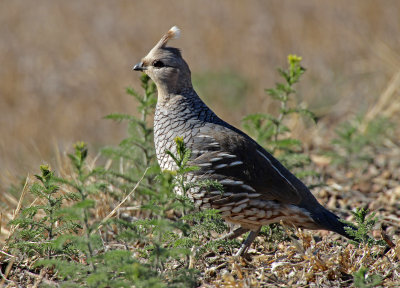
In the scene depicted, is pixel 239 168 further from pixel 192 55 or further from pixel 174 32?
pixel 192 55

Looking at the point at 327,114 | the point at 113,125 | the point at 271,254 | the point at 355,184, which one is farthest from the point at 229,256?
the point at 113,125

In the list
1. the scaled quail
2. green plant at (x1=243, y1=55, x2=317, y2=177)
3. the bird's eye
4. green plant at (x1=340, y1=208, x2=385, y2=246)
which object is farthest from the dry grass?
green plant at (x1=340, y1=208, x2=385, y2=246)

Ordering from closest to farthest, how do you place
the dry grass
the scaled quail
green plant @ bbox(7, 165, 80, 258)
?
green plant @ bbox(7, 165, 80, 258) → the scaled quail → the dry grass

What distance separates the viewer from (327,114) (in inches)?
328

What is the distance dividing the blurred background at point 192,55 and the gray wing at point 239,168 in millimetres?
5062

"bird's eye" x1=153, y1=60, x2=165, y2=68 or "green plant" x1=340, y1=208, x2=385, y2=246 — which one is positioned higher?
"bird's eye" x1=153, y1=60, x2=165, y2=68

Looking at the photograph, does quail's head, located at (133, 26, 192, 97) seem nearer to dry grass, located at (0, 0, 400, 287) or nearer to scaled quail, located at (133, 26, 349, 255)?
scaled quail, located at (133, 26, 349, 255)

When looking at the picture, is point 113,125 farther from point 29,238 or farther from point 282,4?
point 29,238

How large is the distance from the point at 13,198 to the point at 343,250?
3090mm

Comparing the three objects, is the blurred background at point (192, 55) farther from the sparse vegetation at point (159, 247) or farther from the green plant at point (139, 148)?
the sparse vegetation at point (159, 247)

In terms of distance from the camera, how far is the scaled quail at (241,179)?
4.16 meters

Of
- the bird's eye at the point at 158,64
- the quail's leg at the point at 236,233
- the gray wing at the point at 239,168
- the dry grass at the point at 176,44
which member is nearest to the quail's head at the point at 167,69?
the bird's eye at the point at 158,64

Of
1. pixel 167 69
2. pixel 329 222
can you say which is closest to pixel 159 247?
pixel 329 222

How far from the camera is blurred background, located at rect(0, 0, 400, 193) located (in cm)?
998
